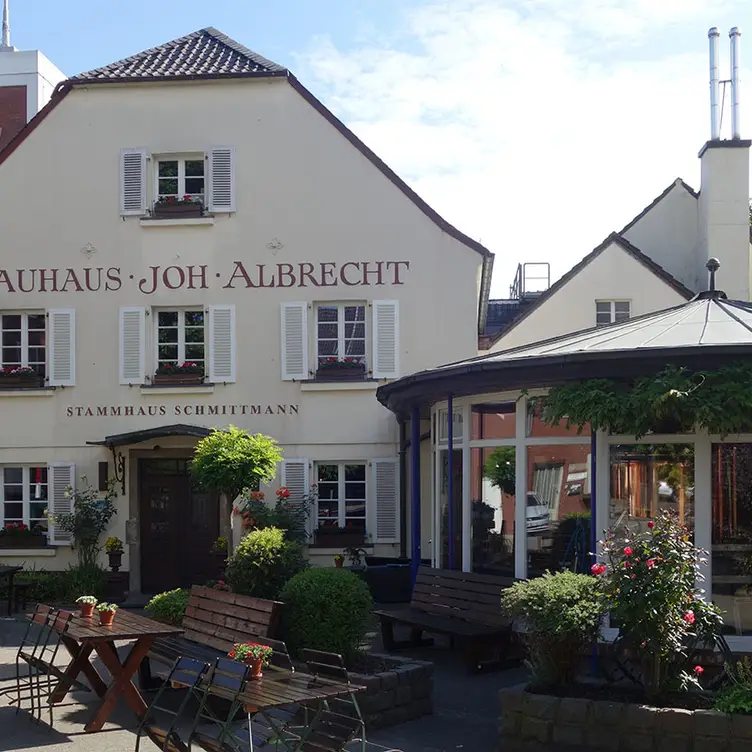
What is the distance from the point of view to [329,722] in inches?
275

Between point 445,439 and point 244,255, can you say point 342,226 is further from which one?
point 445,439

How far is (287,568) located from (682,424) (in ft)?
12.7

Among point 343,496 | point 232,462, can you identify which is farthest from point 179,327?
point 232,462

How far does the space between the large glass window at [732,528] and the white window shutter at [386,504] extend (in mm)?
7474

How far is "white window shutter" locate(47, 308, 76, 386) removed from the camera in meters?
17.0

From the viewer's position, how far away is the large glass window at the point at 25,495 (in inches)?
676

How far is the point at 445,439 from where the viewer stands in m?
12.5

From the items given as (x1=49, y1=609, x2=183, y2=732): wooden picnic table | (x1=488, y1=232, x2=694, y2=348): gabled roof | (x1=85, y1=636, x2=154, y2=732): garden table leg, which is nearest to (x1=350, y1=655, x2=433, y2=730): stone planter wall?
(x1=49, y1=609, x2=183, y2=732): wooden picnic table

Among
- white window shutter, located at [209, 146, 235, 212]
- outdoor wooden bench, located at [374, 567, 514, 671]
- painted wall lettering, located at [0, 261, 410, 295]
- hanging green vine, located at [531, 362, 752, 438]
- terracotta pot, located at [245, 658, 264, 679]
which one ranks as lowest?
outdoor wooden bench, located at [374, 567, 514, 671]

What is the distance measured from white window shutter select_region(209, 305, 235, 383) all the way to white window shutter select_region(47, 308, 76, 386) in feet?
7.21

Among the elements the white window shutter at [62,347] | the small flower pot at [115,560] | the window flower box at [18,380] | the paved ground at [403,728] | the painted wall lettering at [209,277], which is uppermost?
the painted wall lettering at [209,277]

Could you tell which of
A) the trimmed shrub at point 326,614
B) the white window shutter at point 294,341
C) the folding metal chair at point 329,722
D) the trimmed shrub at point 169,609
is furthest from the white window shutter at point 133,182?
the folding metal chair at point 329,722

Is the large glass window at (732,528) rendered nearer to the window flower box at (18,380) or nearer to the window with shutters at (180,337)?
the window with shutters at (180,337)

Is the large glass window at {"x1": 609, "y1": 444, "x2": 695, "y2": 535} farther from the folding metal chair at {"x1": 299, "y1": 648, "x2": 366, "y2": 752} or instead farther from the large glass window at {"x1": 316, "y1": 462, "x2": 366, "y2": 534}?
the large glass window at {"x1": 316, "y1": 462, "x2": 366, "y2": 534}
